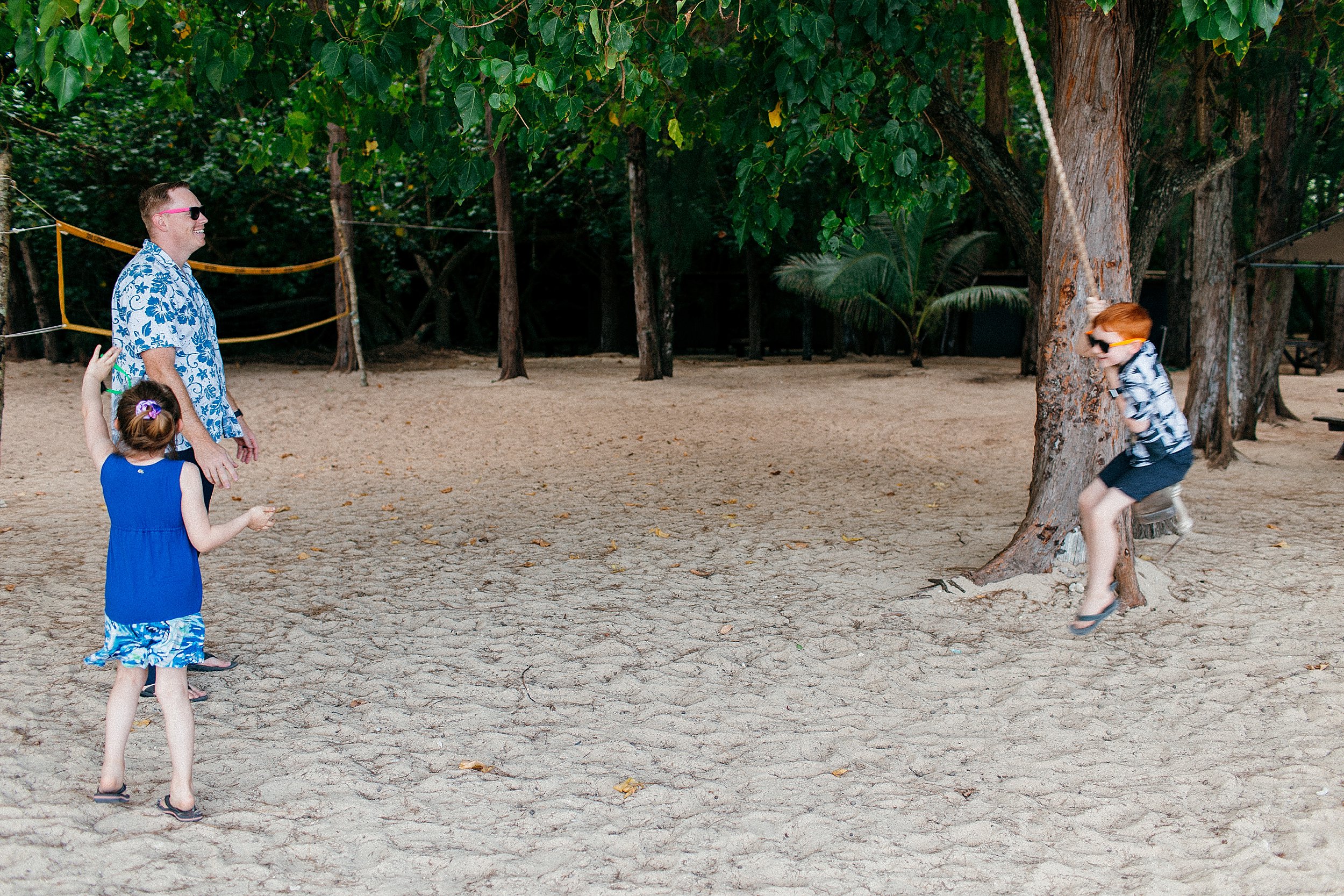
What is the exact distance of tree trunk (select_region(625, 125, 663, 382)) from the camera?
559 inches

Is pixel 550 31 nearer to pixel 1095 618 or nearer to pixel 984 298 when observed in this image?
pixel 1095 618

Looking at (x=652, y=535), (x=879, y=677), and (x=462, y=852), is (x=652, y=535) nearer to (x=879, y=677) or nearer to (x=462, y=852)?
(x=879, y=677)

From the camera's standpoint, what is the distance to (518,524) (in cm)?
680

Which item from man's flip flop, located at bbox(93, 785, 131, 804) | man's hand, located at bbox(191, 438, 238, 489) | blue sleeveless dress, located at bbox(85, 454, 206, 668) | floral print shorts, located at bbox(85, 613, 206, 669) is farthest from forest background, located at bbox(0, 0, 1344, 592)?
man's flip flop, located at bbox(93, 785, 131, 804)

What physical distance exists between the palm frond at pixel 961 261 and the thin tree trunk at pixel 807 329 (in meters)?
2.31

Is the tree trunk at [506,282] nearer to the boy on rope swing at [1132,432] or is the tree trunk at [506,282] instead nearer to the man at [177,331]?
the man at [177,331]

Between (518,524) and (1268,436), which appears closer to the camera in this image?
(518,524)

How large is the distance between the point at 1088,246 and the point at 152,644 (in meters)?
4.22

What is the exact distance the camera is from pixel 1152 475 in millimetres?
3643

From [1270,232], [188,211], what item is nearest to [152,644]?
[188,211]

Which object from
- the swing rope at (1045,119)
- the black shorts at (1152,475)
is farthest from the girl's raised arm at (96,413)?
the black shorts at (1152,475)

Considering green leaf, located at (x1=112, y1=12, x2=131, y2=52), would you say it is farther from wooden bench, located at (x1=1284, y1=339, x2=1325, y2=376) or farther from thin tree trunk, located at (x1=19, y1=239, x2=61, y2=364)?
wooden bench, located at (x1=1284, y1=339, x2=1325, y2=376)

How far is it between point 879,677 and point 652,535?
8.37 feet

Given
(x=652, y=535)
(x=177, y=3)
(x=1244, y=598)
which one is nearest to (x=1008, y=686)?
(x=1244, y=598)
